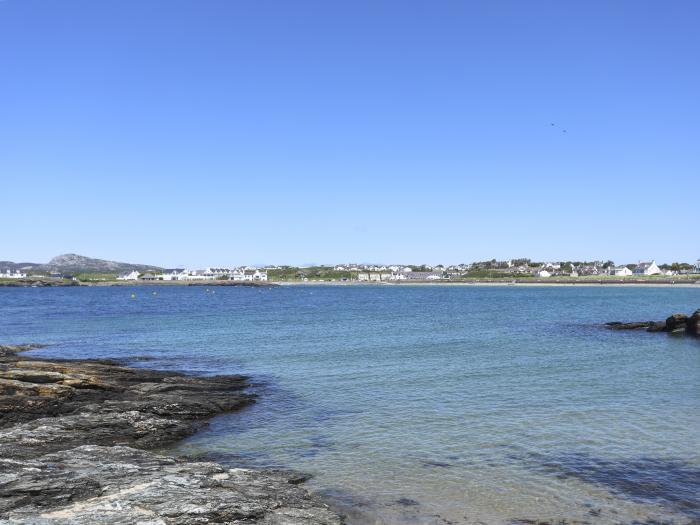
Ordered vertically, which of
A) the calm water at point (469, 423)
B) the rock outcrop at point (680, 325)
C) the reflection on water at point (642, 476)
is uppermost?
the rock outcrop at point (680, 325)

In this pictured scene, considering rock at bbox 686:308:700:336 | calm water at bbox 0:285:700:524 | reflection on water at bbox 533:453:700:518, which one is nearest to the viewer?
reflection on water at bbox 533:453:700:518

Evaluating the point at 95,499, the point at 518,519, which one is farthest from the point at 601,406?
the point at 95,499

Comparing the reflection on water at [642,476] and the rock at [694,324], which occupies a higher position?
the rock at [694,324]

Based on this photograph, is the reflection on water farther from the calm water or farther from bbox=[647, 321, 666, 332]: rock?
bbox=[647, 321, 666, 332]: rock

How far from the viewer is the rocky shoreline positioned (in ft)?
35.4

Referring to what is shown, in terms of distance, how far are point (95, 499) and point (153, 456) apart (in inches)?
151

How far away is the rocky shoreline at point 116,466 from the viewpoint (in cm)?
1080

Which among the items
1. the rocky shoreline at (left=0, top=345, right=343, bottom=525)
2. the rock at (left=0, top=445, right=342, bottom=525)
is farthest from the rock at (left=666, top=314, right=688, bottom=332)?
the rock at (left=0, top=445, right=342, bottom=525)

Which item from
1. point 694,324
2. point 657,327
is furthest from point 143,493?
point 657,327

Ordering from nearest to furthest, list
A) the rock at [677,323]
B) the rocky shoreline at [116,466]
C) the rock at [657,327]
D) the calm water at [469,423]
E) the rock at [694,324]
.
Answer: the rocky shoreline at [116,466] → the calm water at [469,423] → the rock at [694,324] → the rock at [677,323] → the rock at [657,327]

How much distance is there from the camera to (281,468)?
616 inches

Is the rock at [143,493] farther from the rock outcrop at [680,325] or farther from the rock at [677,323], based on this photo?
the rock at [677,323]

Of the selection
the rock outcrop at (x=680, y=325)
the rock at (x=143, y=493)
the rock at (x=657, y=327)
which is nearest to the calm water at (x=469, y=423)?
the rock at (x=143, y=493)

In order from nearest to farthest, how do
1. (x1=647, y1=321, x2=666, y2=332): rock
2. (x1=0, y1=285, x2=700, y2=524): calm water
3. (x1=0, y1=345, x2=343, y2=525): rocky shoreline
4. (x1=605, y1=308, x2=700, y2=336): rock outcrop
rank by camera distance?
1. (x1=0, y1=345, x2=343, y2=525): rocky shoreline
2. (x1=0, y1=285, x2=700, y2=524): calm water
3. (x1=605, y1=308, x2=700, y2=336): rock outcrop
4. (x1=647, y1=321, x2=666, y2=332): rock
